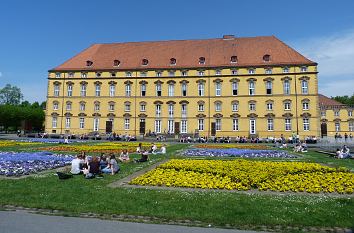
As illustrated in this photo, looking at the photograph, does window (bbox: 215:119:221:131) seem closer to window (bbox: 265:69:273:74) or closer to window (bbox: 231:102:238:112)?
window (bbox: 231:102:238:112)

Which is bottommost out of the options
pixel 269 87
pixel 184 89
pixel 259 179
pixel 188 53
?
pixel 259 179

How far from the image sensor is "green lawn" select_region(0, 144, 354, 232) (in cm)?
820

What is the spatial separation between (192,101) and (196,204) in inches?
2131

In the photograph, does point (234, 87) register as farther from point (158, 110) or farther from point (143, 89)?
point (143, 89)

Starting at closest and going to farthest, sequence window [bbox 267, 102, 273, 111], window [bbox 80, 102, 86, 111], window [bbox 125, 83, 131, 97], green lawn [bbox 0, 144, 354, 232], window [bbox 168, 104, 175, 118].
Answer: green lawn [bbox 0, 144, 354, 232]
window [bbox 267, 102, 273, 111]
window [bbox 168, 104, 175, 118]
window [bbox 125, 83, 131, 97]
window [bbox 80, 102, 86, 111]

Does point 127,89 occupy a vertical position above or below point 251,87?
above

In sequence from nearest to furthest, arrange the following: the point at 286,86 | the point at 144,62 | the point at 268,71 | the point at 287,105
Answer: the point at 287,105 < the point at 286,86 < the point at 268,71 < the point at 144,62

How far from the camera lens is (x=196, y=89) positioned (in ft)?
208

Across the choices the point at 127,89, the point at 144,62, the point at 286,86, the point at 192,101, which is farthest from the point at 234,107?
the point at 127,89

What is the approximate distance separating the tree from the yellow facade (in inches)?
2751

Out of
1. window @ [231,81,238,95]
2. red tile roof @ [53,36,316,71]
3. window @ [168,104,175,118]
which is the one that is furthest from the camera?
window @ [168,104,175,118]

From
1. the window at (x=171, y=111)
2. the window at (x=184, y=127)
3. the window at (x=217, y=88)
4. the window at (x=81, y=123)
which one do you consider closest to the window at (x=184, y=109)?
the window at (x=184, y=127)

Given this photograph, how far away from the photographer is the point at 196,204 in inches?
385

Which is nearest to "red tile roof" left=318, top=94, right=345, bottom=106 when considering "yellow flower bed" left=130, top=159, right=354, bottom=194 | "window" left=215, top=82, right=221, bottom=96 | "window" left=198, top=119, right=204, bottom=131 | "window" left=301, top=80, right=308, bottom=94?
"window" left=301, top=80, right=308, bottom=94
